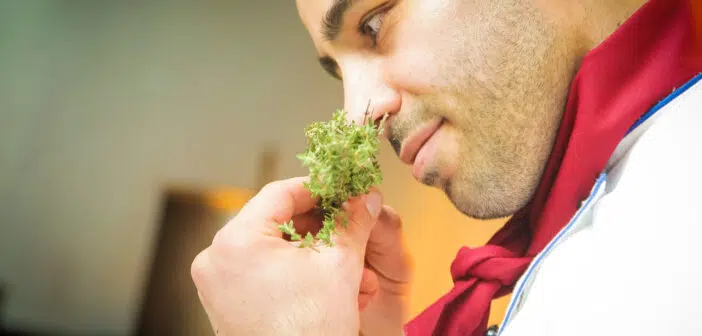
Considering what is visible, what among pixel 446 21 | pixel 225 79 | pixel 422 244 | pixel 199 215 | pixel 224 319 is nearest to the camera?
pixel 224 319

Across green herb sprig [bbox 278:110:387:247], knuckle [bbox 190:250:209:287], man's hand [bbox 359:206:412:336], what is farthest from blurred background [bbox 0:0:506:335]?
knuckle [bbox 190:250:209:287]

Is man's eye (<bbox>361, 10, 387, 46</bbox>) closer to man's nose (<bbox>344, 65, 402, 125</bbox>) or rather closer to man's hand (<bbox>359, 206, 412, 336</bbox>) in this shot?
man's nose (<bbox>344, 65, 402, 125</bbox>)

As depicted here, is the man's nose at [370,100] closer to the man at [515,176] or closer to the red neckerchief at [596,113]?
the man at [515,176]

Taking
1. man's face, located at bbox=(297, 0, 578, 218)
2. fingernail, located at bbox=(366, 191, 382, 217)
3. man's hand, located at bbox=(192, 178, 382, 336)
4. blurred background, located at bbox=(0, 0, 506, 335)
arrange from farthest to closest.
→ blurred background, located at bbox=(0, 0, 506, 335), man's face, located at bbox=(297, 0, 578, 218), fingernail, located at bbox=(366, 191, 382, 217), man's hand, located at bbox=(192, 178, 382, 336)

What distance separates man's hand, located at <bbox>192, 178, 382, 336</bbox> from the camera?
533 mm

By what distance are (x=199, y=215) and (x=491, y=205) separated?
2.99 ft

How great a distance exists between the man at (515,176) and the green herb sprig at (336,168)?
23 millimetres

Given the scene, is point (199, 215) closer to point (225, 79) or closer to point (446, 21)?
point (225, 79)

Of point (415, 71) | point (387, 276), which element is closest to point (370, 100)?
point (415, 71)

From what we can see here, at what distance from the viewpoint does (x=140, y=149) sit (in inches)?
75.0

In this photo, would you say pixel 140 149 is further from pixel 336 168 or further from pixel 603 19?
pixel 603 19

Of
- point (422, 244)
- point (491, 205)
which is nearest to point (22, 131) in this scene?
point (422, 244)

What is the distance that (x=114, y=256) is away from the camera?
1.86 metres

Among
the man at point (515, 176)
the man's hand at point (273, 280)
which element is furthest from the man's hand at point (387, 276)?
the man's hand at point (273, 280)
